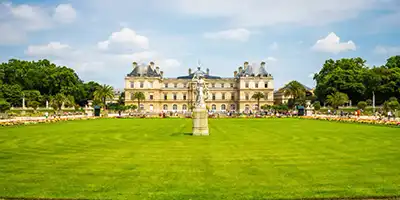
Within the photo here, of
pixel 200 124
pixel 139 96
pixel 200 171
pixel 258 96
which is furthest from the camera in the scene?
pixel 139 96

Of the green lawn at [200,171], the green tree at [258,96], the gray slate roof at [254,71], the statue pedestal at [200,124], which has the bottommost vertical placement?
the green lawn at [200,171]

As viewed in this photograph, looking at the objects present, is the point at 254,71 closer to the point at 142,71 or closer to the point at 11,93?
the point at 142,71

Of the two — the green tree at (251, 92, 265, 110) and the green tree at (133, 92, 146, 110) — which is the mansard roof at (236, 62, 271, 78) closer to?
the green tree at (251, 92, 265, 110)

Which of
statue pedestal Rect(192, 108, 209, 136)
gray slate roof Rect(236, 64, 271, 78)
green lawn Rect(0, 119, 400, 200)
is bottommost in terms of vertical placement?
green lawn Rect(0, 119, 400, 200)

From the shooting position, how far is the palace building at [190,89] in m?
86.7

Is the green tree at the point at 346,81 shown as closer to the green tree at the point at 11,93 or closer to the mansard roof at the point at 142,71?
the mansard roof at the point at 142,71

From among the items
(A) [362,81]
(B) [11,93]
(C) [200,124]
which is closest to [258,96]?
(A) [362,81]

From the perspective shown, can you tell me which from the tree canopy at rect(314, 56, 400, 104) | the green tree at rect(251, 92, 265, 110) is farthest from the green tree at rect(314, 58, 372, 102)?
the green tree at rect(251, 92, 265, 110)

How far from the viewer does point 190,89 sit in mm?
89625

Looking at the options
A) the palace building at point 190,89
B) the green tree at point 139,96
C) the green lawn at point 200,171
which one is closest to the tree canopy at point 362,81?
the palace building at point 190,89

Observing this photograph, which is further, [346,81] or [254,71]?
[254,71]

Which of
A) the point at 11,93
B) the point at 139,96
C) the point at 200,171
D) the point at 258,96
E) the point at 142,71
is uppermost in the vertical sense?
the point at 142,71

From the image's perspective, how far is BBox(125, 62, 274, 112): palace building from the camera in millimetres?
86688

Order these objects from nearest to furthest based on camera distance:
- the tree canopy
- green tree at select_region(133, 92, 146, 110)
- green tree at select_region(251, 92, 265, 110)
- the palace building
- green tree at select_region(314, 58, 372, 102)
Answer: the tree canopy, green tree at select_region(314, 58, 372, 102), green tree at select_region(251, 92, 265, 110), green tree at select_region(133, 92, 146, 110), the palace building
